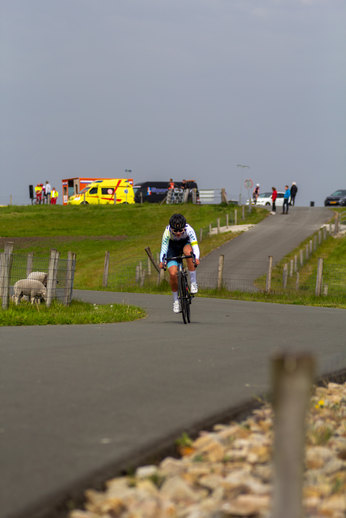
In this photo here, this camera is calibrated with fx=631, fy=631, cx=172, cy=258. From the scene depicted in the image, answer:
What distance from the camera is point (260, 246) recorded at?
3541 centimetres

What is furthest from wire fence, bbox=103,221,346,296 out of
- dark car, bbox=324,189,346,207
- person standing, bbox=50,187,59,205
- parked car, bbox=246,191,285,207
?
person standing, bbox=50,187,59,205

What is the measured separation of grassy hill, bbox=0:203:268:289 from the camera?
3625 centimetres

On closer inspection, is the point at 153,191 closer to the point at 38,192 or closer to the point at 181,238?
the point at 38,192

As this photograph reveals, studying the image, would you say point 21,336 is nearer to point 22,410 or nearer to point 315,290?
point 22,410

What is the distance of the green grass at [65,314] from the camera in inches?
451

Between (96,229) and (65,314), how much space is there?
34.4 meters

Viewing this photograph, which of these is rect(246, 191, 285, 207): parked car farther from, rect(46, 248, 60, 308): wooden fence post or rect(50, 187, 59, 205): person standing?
rect(46, 248, 60, 308): wooden fence post

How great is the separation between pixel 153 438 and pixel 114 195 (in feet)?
191

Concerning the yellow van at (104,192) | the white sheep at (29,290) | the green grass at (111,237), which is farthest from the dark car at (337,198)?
the white sheep at (29,290)

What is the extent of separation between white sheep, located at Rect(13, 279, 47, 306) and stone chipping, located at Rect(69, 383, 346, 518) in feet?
35.6

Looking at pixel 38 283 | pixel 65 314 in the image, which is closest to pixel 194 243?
pixel 65 314

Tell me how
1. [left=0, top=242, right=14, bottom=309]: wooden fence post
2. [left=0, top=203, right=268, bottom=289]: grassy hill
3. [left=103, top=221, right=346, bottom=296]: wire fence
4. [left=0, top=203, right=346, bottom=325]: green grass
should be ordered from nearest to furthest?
[left=0, top=242, right=14, bottom=309]: wooden fence post
[left=0, top=203, right=346, bottom=325]: green grass
[left=103, top=221, right=346, bottom=296]: wire fence
[left=0, top=203, right=268, bottom=289]: grassy hill

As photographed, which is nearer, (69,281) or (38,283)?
(69,281)

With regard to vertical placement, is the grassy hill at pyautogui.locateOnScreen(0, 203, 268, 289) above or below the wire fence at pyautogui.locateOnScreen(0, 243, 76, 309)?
above
